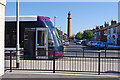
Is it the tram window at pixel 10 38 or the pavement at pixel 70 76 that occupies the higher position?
the tram window at pixel 10 38

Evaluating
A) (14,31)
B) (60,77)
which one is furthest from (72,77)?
(14,31)

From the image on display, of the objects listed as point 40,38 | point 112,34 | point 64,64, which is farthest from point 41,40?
point 112,34

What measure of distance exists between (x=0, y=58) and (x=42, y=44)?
7182mm

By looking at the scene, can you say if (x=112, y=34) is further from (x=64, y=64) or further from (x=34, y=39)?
(x=64, y=64)

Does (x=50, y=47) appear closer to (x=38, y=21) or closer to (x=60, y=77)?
(x=38, y=21)

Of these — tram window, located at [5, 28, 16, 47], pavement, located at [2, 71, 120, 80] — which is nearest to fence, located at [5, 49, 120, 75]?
pavement, located at [2, 71, 120, 80]

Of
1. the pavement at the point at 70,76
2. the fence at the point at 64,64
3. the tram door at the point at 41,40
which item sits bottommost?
the pavement at the point at 70,76

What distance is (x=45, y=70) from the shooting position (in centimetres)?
841

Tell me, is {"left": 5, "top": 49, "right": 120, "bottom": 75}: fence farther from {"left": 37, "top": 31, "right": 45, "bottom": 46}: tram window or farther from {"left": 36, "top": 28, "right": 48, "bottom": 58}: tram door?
{"left": 37, "top": 31, "right": 45, "bottom": 46}: tram window

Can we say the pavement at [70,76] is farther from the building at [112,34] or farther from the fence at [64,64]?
the building at [112,34]

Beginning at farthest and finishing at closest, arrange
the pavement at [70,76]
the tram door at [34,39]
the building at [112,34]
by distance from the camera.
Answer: the building at [112,34] → the tram door at [34,39] → the pavement at [70,76]

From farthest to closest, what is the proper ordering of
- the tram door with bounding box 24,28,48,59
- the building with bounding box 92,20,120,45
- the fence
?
1. the building with bounding box 92,20,120,45
2. the tram door with bounding box 24,28,48,59
3. the fence

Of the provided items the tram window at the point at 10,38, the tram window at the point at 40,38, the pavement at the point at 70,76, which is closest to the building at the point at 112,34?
the tram window at the point at 40,38

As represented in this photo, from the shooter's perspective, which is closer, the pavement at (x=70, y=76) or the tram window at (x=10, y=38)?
the pavement at (x=70, y=76)
